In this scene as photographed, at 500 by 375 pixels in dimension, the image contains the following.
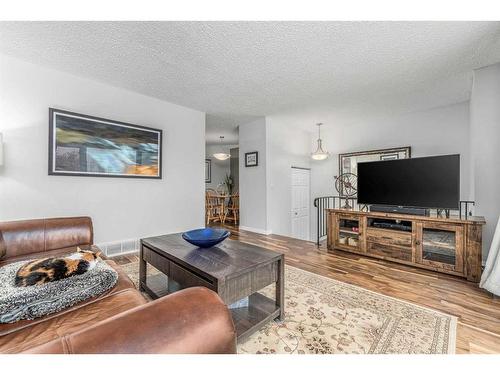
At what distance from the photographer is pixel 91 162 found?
9.57 feet

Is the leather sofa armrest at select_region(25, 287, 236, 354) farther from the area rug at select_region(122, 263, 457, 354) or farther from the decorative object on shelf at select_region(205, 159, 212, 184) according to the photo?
the decorative object on shelf at select_region(205, 159, 212, 184)

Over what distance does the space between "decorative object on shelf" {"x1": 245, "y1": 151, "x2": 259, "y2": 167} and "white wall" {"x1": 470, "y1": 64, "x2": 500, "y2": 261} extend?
3301mm

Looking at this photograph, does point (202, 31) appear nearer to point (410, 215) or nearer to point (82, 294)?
point (82, 294)

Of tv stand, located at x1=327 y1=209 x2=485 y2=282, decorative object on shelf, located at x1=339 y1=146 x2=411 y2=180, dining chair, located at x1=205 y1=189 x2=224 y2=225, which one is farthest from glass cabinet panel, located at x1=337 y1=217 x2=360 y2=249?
dining chair, located at x1=205 y1=189 x2=224 y2=225

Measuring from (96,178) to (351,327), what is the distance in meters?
3.29

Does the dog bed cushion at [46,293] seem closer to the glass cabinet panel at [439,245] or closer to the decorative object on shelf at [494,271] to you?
the decorative object on shelf at [494,271]

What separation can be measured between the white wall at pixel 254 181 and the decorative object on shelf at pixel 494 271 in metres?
3.13

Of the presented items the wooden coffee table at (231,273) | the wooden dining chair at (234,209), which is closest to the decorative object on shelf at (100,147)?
the wooden coffee table at (231,273)

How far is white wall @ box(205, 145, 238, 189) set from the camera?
790cm

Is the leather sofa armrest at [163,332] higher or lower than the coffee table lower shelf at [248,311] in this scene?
higher

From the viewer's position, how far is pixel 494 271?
1975mm

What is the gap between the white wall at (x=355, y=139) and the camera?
3855 mm

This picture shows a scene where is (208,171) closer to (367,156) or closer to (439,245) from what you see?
(367,156)

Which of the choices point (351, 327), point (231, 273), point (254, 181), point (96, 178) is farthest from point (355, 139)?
point (96, 178)
